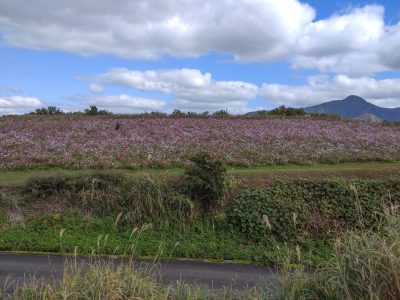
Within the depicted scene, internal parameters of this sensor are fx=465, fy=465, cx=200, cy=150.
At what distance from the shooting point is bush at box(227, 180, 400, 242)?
42.4 feet

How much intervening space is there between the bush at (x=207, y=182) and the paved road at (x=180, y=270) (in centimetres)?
284

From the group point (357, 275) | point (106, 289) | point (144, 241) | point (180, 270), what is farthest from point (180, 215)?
point (357, 275)

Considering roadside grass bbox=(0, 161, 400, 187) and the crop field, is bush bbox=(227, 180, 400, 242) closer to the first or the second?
roadside grass bbox=(0, 161, 400, 187)

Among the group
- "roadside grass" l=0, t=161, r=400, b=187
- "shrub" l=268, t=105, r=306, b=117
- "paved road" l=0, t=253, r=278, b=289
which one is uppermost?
"shrub" l=268, t=105, r=306, b=117

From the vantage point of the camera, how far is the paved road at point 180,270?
9578 mm

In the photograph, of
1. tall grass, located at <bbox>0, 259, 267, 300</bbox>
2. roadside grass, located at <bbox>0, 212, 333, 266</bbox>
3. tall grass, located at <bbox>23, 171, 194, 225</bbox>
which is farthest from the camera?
tall grass, located at <bbox>23, 171, 194, 225</bbox>

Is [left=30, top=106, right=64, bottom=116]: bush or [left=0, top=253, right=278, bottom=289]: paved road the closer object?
[left=0, top=253, right=278, bottom=289]: paved road

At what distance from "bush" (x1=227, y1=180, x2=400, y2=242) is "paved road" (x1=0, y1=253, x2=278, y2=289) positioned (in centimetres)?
215

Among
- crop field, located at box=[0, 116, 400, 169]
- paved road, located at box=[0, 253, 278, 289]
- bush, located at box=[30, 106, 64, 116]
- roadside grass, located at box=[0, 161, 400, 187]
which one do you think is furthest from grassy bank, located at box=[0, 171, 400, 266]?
bush, located at box=[30, 106, 64, 116]

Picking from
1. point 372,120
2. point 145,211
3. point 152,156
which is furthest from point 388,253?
point 372,120

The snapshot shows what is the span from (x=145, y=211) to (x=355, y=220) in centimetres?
615

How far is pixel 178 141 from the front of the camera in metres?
22.1

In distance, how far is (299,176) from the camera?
624 inches

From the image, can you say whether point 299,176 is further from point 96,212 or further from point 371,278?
point 371,278
